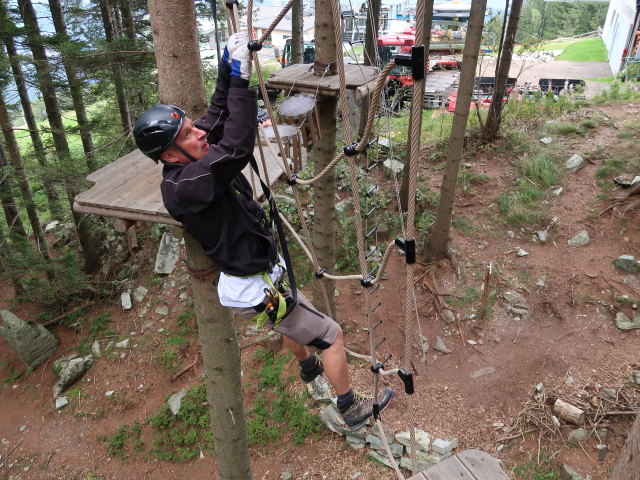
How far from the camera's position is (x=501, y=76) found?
23.3ft

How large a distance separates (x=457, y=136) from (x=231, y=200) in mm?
3765

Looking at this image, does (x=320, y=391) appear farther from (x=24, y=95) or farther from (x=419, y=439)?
(x=24, y=95)

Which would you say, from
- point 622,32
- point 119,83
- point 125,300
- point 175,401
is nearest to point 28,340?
point 125,300

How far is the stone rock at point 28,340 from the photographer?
19.5 ft

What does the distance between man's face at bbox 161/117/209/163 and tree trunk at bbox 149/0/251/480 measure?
0.27m

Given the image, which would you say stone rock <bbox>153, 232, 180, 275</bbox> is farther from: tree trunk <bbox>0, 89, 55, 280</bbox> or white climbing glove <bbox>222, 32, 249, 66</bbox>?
white climbing glove <bbox>222, 32, 249, 66</bbox>

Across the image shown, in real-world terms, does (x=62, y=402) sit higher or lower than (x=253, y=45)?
lower

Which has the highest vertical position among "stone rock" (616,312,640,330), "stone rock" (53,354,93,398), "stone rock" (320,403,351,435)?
"stone rock" (616,312,640,330)

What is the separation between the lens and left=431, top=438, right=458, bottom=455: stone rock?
150 inches

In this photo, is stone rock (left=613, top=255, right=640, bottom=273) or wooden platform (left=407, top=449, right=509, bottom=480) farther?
stone rock (left=613, top=255, right=640, bottom=273)

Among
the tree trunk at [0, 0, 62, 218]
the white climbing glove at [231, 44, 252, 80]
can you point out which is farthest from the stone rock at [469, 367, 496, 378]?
the tree trunk at [0, 0, 62, 218]

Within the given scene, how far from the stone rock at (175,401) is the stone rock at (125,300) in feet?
6.64

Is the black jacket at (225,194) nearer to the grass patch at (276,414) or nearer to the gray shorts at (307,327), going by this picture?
the gray shorts at (307,327)

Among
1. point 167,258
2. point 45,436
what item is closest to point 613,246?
point 167,258
